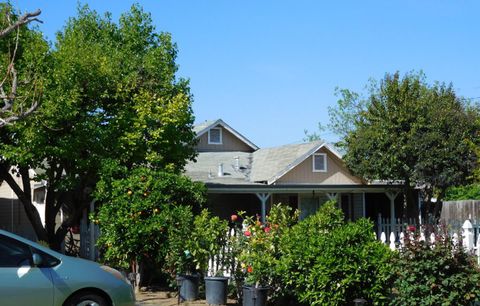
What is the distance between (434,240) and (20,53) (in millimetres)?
13076

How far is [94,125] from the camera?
641 inches

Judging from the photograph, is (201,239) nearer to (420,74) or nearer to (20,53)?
(20,53)

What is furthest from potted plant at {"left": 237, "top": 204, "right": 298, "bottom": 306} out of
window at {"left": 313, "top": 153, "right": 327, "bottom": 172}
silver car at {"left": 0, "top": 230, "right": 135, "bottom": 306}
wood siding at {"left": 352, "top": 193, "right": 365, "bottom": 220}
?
wood siding at {"left": 352, "top": 193, "right": 365, "bottom": 220}

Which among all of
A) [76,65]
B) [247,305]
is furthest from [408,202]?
[247,305]

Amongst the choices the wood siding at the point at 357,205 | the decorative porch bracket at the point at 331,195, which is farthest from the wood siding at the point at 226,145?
the decorative porch bracket at the point at 331,195

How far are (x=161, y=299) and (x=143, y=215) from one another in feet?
5.85

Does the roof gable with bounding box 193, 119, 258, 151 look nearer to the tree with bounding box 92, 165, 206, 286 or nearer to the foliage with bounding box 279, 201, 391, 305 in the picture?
the tree with bounding box 92, 165, 206, 286

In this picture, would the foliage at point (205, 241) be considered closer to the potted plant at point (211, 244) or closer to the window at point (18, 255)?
the potted plant at point (211, 244)

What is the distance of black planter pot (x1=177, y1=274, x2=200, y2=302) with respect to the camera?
38.7 ft

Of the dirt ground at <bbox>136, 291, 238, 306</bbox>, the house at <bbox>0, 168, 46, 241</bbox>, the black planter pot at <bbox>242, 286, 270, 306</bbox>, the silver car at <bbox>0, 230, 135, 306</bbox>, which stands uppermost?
the house at <bbox>0, 168, 46, 241</bbox>

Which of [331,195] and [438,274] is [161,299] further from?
[331,195]

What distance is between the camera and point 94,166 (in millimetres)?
16406

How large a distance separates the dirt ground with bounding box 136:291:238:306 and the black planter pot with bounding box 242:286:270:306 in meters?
1.47

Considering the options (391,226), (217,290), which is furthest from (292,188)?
(217,290)
